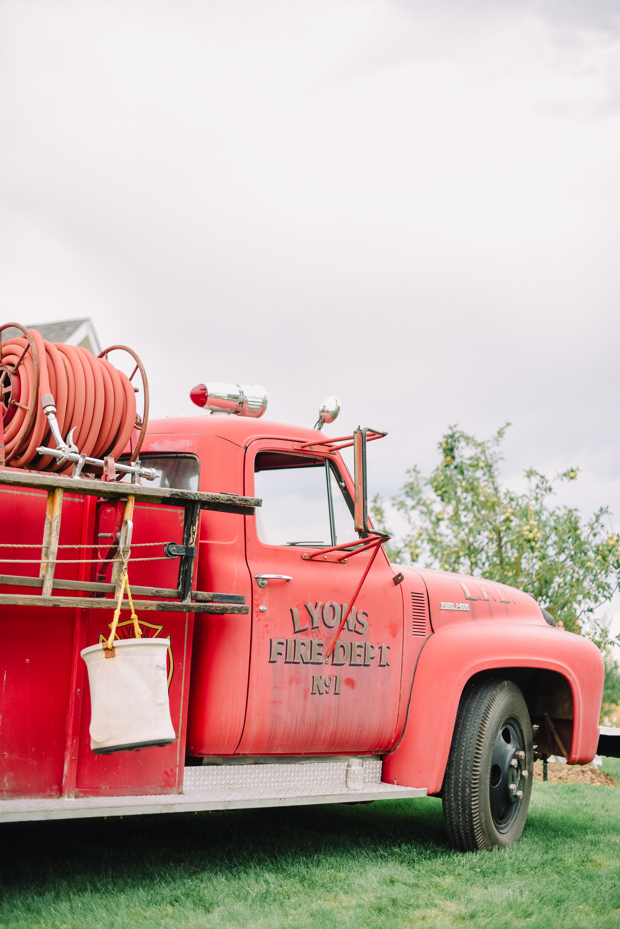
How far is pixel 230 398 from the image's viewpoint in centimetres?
511

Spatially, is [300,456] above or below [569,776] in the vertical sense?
above

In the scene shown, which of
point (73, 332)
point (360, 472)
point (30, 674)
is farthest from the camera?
point (73, 332)

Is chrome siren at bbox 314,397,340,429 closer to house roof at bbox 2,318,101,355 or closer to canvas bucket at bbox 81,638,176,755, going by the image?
canvas bucket at bbox 81,638,176,755

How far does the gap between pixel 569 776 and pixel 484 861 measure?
4.48 m

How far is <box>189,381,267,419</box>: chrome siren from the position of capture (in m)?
5.09

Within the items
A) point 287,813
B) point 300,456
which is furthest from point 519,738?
point 300,456

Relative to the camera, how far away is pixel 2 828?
17.7ft

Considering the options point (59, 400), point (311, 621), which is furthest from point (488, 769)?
point (59, 400)

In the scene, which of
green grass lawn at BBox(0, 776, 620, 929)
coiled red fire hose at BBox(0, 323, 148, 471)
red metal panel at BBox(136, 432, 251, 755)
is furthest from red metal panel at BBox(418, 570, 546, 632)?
coiled red fire hose at BBox(0, 323, 148, 471)

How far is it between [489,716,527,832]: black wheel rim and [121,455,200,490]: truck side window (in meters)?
2.35

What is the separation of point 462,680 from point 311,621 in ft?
3.39

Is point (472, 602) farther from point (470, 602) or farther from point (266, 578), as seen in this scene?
point (266, 578)

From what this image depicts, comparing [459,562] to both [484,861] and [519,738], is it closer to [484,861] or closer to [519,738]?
[519,738]

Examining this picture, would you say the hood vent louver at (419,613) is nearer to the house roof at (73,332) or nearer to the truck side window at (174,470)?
the truck side window at (174,470)
